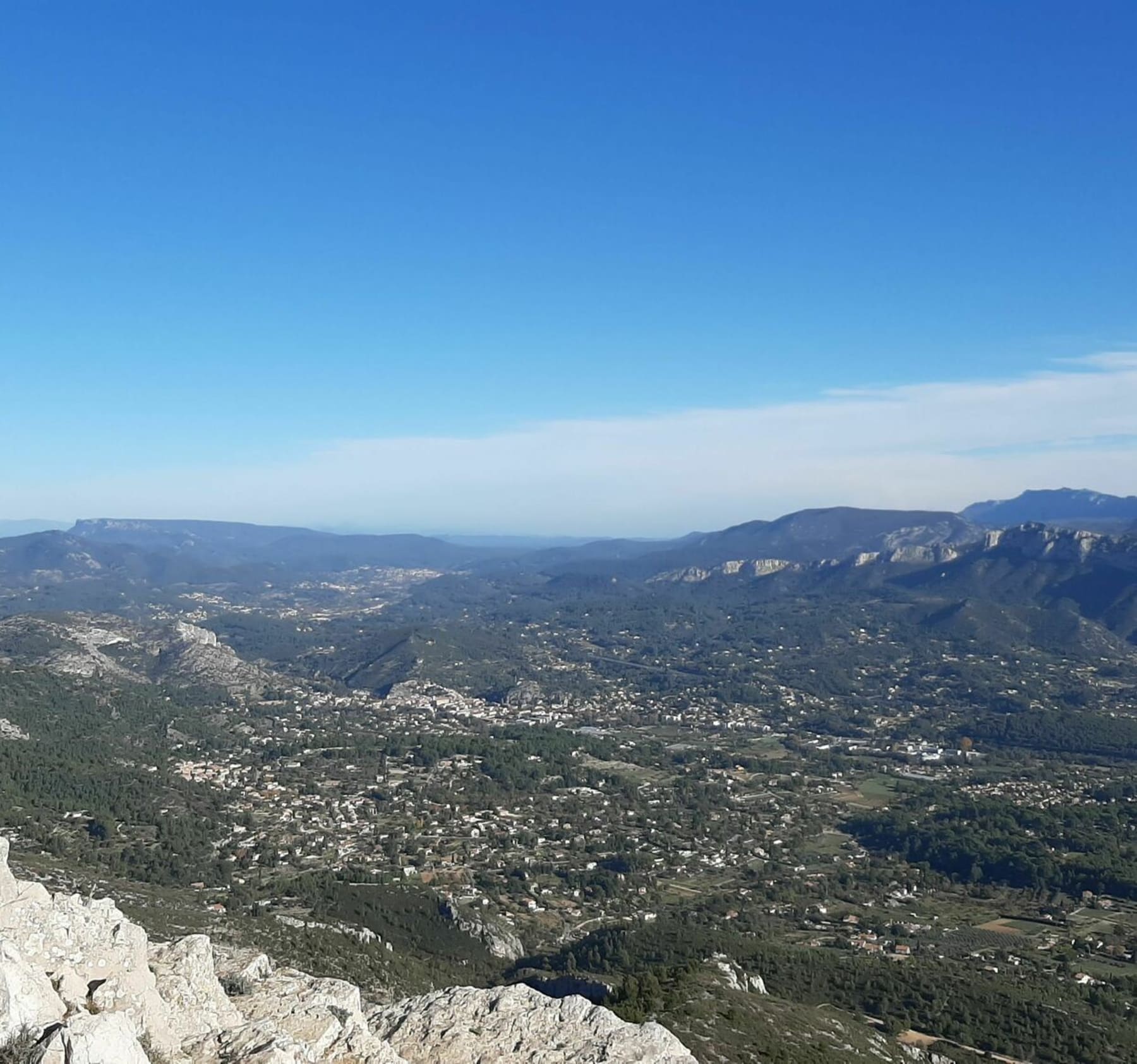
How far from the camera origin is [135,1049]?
19188mm

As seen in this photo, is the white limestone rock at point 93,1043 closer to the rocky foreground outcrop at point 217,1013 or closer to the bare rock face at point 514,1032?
the rocky foreground outcrop at point 217,1013

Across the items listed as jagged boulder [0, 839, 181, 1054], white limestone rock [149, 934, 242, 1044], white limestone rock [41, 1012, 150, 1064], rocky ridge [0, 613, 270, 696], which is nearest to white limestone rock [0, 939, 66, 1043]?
white limestone rock [41, 1012, 150, 1064]

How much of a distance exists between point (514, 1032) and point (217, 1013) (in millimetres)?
9067

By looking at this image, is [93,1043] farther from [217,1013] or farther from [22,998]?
[217,1013]

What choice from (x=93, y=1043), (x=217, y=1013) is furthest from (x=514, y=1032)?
(x=93, y=1043)

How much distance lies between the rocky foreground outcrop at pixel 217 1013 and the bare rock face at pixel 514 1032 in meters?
0.05

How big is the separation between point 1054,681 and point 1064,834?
103445 millimetres

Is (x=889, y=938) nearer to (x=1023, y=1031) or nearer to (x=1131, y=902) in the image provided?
(x=1023, y=1031)

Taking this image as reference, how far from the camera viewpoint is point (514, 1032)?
29203mm

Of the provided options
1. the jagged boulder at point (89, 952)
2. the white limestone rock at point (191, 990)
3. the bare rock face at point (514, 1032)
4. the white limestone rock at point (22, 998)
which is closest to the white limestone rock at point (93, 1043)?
the white limestone rock at point (22, 998)

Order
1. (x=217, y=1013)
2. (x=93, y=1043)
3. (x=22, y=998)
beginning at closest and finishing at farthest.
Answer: (x=93, y=1043)
(x=22, y=998)
(x=217, y=1013)

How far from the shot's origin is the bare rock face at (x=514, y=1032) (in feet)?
90.9

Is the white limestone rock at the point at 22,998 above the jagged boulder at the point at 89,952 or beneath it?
above

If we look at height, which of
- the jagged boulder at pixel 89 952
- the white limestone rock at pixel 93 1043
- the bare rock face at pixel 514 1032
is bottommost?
the bare rock face at pixel 514 1032
